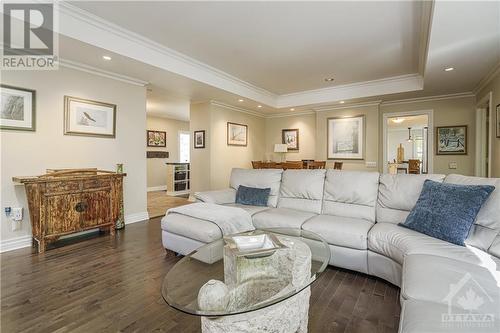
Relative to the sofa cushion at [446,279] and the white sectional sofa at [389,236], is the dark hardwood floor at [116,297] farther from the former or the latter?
the sofa cushion at [446,279]

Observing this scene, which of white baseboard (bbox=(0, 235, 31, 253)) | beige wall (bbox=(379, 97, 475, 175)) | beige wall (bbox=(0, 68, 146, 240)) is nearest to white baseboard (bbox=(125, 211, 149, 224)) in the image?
beige wall (bbox=(0, 68, 146, 240))

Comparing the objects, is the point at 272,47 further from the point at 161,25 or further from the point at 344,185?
the point at 344,185

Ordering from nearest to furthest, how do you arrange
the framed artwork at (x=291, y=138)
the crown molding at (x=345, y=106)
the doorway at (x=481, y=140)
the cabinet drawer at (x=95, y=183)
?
the cabinet drawer at (x=95, y=183)
the doorway at (x=481, y=140)
the crown molding at (x=345, y=106)
the framed artwork at (x=291, y=138)

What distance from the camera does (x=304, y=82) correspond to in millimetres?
5145

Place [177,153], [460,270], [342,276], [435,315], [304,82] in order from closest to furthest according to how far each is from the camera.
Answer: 1. [435,315]
2. [460,270]
3. [342,276]
4. [304,82]
5. [177,153]

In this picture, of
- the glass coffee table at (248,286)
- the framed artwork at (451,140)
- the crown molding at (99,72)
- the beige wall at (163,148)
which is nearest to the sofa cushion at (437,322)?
the glass coffee table at (248,286)

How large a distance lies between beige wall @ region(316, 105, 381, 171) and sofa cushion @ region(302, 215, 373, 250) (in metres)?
3.58

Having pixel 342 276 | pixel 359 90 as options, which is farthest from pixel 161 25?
pixel 359 90

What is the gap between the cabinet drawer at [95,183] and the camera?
330 centimetres

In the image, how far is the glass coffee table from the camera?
1.19 m

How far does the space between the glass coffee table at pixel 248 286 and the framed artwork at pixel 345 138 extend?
4.59 metres

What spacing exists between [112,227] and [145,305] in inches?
82.9

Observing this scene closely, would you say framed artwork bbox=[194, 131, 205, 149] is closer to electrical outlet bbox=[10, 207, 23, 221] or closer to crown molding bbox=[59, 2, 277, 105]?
crown molding bbox=[59, 2, 277, 105]

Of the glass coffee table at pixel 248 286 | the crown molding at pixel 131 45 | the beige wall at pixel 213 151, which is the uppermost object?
the crown molding at pixel 131 45
